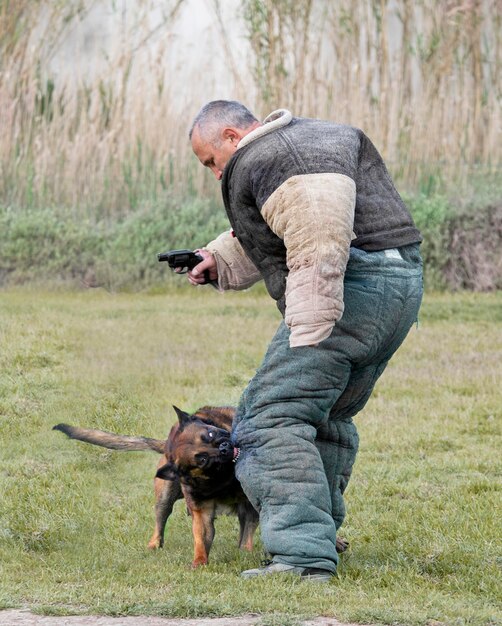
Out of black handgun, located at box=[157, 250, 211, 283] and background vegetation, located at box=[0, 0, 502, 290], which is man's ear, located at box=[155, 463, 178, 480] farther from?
background vegetation, located at box=[0, 0, 502, 290]

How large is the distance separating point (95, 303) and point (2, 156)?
8.38 feet

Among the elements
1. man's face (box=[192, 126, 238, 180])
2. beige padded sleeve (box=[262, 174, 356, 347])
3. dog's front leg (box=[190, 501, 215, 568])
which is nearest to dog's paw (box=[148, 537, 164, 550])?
dog's front leg (box=[190, 501, 215, 568])

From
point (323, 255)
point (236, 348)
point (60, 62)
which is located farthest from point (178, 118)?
point (323, 255)

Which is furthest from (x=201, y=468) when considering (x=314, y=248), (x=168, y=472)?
(x=314, y=248)

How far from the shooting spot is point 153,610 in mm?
4254

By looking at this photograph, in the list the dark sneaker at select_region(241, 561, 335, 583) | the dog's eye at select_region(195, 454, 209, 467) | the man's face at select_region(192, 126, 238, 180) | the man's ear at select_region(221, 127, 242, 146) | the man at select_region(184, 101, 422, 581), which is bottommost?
the dark sneaker at select_region(241, 561, 335, 583)

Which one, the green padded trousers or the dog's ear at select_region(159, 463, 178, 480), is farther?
the dog's ear at select_region(159, 463, 178, 480)

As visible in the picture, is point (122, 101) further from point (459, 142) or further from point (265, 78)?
point (459, 142)

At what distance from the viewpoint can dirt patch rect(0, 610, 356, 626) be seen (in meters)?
4.09

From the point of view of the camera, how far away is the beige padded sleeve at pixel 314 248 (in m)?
4.39

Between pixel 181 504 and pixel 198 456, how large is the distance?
54.6 inches

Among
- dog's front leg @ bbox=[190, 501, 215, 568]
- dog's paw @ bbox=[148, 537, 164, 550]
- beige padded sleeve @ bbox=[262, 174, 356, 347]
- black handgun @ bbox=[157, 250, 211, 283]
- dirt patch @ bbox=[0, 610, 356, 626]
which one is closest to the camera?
dirt patch @ bbox=[0, 610, 356, 626]


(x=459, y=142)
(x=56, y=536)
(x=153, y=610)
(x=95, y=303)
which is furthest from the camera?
(x=459, y=142)

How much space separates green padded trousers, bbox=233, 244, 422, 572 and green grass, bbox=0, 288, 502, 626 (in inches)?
8.5
